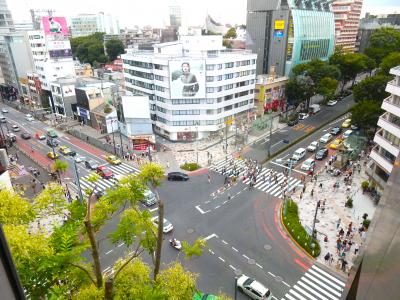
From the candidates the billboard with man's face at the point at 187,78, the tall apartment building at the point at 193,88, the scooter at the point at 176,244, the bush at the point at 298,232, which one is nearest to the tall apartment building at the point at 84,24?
the tall apartment building at the point at 193,88

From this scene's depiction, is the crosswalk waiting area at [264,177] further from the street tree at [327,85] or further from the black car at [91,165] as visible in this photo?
the street tree at [327,85]

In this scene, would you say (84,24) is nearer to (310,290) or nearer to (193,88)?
(193,88)

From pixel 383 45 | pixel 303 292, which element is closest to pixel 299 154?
pixel 303 292

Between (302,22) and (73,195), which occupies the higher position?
(302,22)

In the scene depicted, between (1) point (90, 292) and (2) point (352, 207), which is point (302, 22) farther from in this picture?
(1) point (90, 292)

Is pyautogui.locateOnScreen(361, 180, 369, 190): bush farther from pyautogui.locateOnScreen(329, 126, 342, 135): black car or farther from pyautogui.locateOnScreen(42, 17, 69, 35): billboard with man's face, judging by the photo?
pyautogui.locateOnScreen(42, 17, 69, 35): billboard with man's face

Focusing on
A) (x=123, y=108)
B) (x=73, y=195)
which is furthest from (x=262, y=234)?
(x=123, y=108)

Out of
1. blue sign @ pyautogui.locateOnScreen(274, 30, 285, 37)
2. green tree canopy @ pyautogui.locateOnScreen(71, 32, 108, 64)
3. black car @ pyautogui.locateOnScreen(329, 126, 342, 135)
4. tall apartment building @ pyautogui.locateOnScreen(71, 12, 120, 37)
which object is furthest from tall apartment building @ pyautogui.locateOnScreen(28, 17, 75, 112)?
tall apartment building @ pyautogui.locateOnScreen(71, 12, 120, 37)

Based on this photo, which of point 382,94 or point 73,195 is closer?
point 73,195
